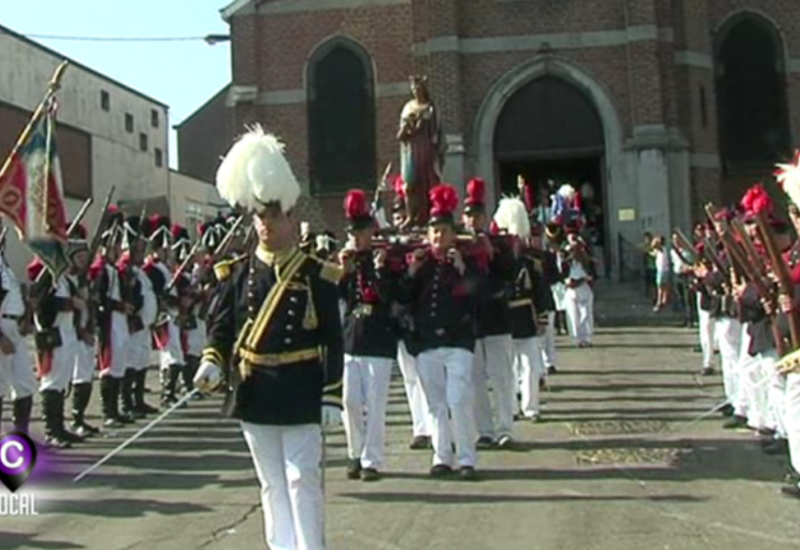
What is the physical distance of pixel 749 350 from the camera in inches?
409

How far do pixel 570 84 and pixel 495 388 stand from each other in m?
18.2

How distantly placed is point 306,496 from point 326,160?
2451cm

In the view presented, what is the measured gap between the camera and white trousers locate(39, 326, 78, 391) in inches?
468

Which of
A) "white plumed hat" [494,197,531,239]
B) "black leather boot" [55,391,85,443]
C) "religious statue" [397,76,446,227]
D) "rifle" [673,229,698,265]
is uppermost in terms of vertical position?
"religious statue" [397,76,446,227]

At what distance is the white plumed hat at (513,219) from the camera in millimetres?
13441

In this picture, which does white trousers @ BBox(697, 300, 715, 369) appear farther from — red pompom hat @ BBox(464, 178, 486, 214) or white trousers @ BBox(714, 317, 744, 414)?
Answer: red pompom hat @ BBox(464, 178, 486, 214)

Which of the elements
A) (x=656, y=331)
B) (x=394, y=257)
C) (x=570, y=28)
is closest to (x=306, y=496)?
(x=394, y=257)

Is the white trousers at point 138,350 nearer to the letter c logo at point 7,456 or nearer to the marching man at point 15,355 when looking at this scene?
the marching man at point 15,355

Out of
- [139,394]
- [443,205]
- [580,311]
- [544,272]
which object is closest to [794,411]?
[443,205]

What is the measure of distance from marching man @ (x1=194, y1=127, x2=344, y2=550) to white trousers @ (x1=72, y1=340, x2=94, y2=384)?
6.30 meters

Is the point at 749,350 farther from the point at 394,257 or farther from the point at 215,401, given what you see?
the point at 215,401

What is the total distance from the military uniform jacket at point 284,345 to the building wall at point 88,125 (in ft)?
93.6

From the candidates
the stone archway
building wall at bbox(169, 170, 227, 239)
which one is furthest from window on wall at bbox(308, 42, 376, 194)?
building wall at bbox(169, 170, 227, 239)

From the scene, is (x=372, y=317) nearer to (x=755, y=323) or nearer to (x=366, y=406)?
(x=366, y=406)
